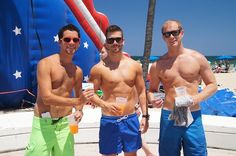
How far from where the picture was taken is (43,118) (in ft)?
10.8

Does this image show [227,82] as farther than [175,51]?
Yes

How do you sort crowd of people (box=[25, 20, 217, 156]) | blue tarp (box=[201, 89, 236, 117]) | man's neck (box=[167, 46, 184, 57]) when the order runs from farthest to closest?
blue tarp (box=[201, 89, 236, 117])
man's neck (box=[167, 46, 184, 57])
crowd of people (box=[25, 20, 217, 156])

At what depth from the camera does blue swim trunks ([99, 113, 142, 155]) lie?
3656mm

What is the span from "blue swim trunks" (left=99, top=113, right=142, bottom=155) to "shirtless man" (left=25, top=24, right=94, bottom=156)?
1.37 feet

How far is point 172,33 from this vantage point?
3.46m

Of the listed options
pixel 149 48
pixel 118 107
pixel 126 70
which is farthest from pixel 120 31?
pixel 149 48

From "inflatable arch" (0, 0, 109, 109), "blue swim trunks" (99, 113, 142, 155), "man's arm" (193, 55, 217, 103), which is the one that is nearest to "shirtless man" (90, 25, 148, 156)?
"blue swim trunks" (99, 113, 142, 155)

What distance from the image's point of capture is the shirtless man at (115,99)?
3646mm

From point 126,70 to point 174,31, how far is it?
0.69 m

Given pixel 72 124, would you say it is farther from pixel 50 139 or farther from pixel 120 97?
pixel 120 97

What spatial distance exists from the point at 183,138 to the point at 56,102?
4.47 feet

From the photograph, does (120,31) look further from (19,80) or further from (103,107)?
(19,80)

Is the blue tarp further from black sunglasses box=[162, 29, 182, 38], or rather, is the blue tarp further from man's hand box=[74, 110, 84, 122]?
man's hand box=[74, 110, 84, 122]

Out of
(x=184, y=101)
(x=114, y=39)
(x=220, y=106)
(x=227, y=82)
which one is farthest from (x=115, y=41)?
(x=227, y=82)
